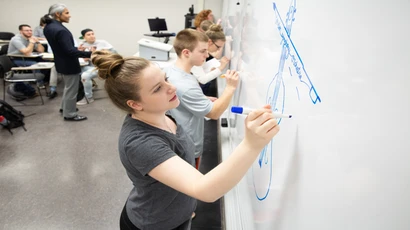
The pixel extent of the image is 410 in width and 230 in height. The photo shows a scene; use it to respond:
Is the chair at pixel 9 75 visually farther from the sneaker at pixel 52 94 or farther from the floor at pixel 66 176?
the floor at pixel 66 176

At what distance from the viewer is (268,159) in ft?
2.42

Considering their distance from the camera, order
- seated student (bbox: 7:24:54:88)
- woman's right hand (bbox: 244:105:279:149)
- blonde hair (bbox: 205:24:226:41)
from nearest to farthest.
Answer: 1. woman's right hand (bbox: 244:105:279:149)
2. blonde hair (bbox: 205:24:226:41)
3. seated student (bbox: 7:24:54:88)

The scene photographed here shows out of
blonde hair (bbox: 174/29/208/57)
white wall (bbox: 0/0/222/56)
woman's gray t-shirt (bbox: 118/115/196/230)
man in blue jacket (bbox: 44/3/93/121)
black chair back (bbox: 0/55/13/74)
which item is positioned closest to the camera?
woman's gray t-shirt (bbox: 118/115/196/230)

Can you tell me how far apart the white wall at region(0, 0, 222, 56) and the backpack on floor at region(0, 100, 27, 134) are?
132 inches

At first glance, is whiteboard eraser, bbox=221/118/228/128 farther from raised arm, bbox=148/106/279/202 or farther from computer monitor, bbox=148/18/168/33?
computer monitor, bbox=148/18/168/33

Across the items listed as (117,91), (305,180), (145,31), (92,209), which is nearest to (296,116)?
(305,180)

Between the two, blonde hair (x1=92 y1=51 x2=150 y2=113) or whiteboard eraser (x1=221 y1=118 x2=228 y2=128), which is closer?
blonde hair (x1=92 y1=51 x2=150 y2=113)

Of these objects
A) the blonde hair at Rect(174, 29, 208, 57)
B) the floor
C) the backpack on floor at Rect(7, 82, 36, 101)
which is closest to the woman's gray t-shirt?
the blonde hair at Rect(174, 29, 208, 57)

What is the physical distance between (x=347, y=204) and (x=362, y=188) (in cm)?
4

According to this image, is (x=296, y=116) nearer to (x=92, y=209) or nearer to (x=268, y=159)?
(x=268, y=159)

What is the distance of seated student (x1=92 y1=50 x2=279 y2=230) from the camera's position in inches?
20.4

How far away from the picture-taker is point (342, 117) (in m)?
0.36

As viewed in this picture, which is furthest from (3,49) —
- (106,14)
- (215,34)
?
(215,34)

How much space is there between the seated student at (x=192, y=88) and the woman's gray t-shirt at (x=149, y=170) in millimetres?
349
